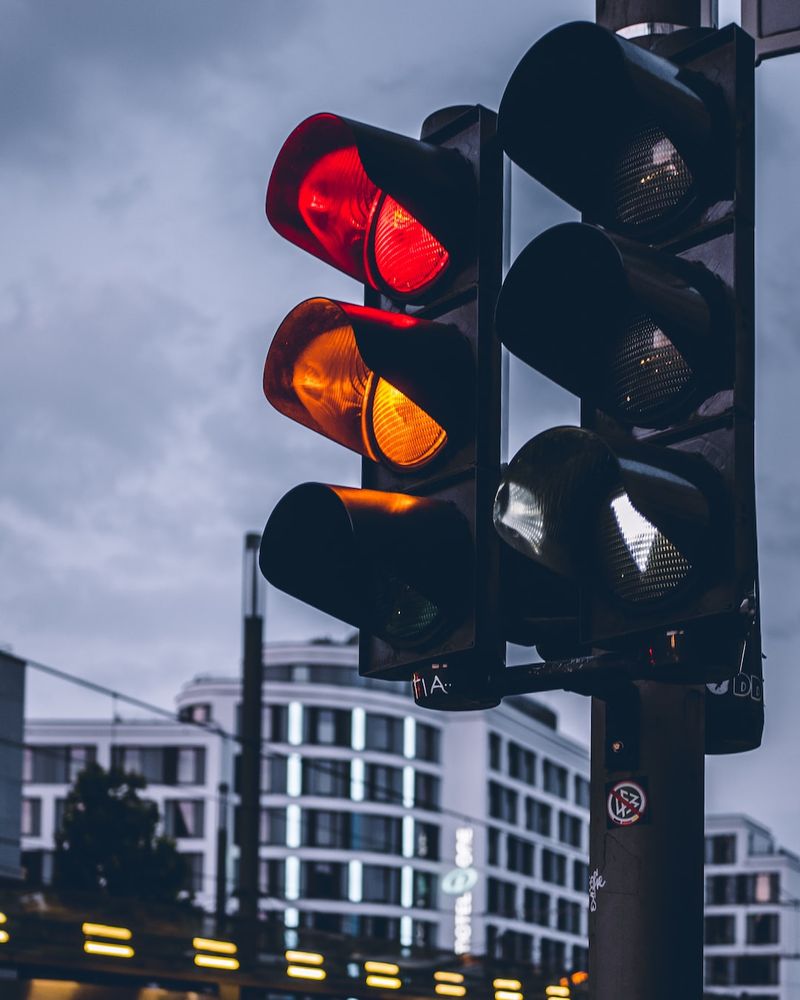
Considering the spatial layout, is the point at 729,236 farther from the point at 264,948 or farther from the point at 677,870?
the point at 264,948

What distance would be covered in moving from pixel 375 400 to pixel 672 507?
2.71 ft

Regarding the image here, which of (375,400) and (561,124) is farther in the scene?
(375,400)

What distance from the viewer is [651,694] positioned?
272cm

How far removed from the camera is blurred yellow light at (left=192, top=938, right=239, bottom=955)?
13.6 meters

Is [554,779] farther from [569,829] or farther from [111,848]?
[111,848]

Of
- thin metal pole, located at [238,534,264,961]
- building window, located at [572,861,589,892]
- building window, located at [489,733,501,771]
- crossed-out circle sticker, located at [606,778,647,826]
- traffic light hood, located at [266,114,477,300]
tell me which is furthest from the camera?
building window, located at [572,861,589,892]

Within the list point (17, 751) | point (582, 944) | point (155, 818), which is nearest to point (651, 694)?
point (17, 751)

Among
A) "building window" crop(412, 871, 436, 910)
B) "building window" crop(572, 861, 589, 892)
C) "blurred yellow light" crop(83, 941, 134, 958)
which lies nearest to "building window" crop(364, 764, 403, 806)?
"building window" crop(412, 871, 436, 910)

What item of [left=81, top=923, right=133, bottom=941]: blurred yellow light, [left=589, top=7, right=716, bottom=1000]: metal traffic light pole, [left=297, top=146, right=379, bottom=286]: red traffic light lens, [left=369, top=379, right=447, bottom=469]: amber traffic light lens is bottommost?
[left=81, top=923, right=133, bottom=941]: blurred yellow light

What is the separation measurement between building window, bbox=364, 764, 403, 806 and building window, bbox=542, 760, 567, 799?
11.0 m

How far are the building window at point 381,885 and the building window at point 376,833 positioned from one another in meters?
0.91

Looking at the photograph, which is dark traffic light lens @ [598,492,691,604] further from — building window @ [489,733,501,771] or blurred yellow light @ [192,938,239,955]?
building window @ [489,733,501,771]

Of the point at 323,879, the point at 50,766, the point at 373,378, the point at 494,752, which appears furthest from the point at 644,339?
the point at 494,752

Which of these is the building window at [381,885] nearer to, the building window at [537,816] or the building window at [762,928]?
the building window at [537,816]
